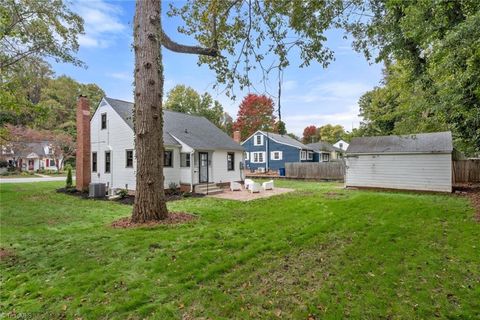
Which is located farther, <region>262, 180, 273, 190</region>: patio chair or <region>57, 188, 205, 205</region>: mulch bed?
<region>262, 180, 273, 190</region>: patio chair

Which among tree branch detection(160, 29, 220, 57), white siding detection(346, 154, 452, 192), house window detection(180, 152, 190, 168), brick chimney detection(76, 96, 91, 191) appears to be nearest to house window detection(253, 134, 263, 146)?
white siding detection(346, 154, 452, 192)

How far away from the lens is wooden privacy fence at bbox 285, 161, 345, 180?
20859 millimetres

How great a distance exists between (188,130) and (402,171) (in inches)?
493

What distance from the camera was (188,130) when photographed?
16.8 m

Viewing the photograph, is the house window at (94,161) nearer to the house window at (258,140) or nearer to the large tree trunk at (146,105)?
the large tree trunk at (146,105)

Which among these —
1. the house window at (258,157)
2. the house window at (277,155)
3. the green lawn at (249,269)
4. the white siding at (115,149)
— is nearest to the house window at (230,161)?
the white siding at (115,149)

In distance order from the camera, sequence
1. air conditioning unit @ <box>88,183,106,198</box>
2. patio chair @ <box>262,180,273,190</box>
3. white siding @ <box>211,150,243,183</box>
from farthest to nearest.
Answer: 1. white siding @ <box>211,150,243,183</box>
2. patio chair @ <box>262,180,273,190</box>
3. air conditioning unit @ <box>88,183,106,198</box>

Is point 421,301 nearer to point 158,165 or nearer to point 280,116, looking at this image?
point 280,116

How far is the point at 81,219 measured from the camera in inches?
325

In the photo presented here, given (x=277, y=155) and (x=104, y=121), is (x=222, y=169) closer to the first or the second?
(x=104, y=121)

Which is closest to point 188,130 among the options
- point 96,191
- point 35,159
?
point 96,191

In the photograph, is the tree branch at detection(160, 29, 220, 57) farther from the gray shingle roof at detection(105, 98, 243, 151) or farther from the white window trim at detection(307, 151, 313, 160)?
the white window trim at detection(307, 151, 313, 160)

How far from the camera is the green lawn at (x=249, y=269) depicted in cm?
316

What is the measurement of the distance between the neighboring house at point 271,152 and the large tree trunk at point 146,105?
2310 cm
